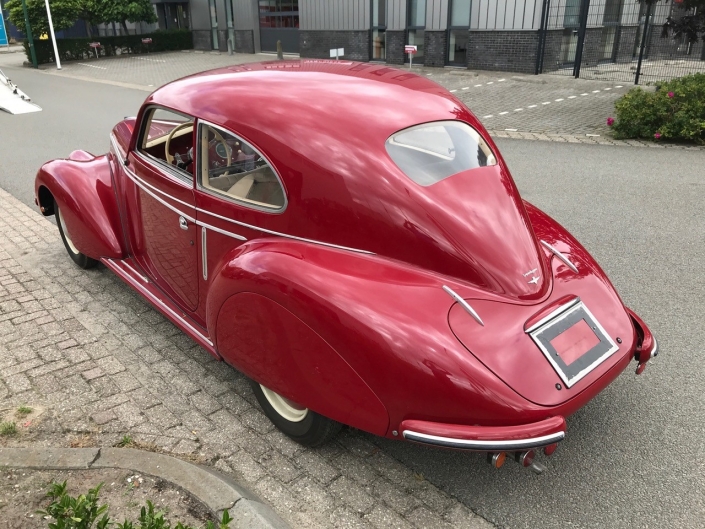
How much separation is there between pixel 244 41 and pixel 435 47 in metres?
11.2

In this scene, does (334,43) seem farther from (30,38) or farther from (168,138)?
(168,138)

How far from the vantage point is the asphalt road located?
8.30 feet

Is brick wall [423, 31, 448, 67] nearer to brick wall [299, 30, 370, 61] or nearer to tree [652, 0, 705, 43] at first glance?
brick wall [299, 30, 370, 61]

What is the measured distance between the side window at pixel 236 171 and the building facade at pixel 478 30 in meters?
14.1

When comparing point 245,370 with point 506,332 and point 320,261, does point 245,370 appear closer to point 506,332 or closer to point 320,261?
point 320,261

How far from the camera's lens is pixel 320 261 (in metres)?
2.49

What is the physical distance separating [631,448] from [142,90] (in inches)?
636

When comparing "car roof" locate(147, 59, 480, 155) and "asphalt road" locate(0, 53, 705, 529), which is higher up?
"car roof" locate(147, 59, 480, 155)

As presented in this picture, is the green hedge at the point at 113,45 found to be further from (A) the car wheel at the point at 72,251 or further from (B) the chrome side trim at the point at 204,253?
(B) the chrome side trim at the point at 204,253

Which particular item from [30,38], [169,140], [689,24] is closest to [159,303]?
[169,140]

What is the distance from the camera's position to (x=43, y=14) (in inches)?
963

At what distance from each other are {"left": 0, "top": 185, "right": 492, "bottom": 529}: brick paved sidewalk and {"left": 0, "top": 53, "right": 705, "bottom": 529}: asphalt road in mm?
211

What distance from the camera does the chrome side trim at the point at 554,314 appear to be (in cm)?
234

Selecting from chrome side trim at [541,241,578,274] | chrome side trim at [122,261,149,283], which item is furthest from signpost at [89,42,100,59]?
chrome side trim at [541,241,578,274]
